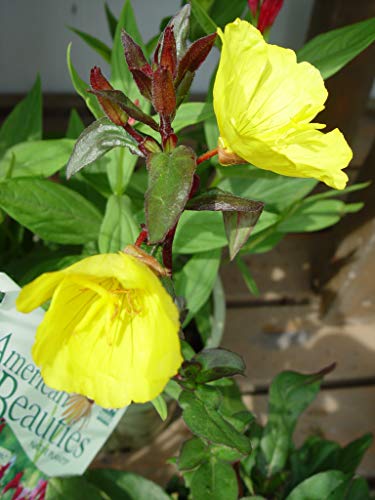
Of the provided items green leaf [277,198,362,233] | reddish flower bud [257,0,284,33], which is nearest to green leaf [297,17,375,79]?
reddish flower bud [257,0,284,33]

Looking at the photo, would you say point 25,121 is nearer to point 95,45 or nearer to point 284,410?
point 95,45

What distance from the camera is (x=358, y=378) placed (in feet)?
3.49

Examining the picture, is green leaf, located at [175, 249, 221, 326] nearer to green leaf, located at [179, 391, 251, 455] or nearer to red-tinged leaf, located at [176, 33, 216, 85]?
green leaf, located at [179, 391, 251, 455]

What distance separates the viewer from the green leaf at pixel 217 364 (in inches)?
23.9

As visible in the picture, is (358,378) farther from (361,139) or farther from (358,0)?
(358,0)

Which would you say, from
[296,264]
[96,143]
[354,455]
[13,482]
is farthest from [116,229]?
[296,264]

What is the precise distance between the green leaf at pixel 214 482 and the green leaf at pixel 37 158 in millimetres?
350

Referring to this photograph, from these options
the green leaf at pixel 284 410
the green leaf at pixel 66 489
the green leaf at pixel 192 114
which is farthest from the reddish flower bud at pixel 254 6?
the green leaf at pixel 66 489

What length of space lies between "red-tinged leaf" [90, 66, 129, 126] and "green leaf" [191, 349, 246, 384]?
0.80 ft

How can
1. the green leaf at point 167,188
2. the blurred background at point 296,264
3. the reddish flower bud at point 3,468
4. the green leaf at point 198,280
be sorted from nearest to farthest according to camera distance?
1. the green leaf at point 167,188
2. the reddish flower bud at point 3,468
3. the green leaf at point 198,280
4. the blurred background at point 296,264

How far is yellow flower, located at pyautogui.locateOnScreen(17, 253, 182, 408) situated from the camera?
0.43 meters

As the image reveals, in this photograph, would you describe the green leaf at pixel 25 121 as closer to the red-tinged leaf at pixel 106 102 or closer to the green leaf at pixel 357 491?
the red-tinged leaf at pixel 106 102

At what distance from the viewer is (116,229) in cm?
67

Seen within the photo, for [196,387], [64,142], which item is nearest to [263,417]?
[196,387]
